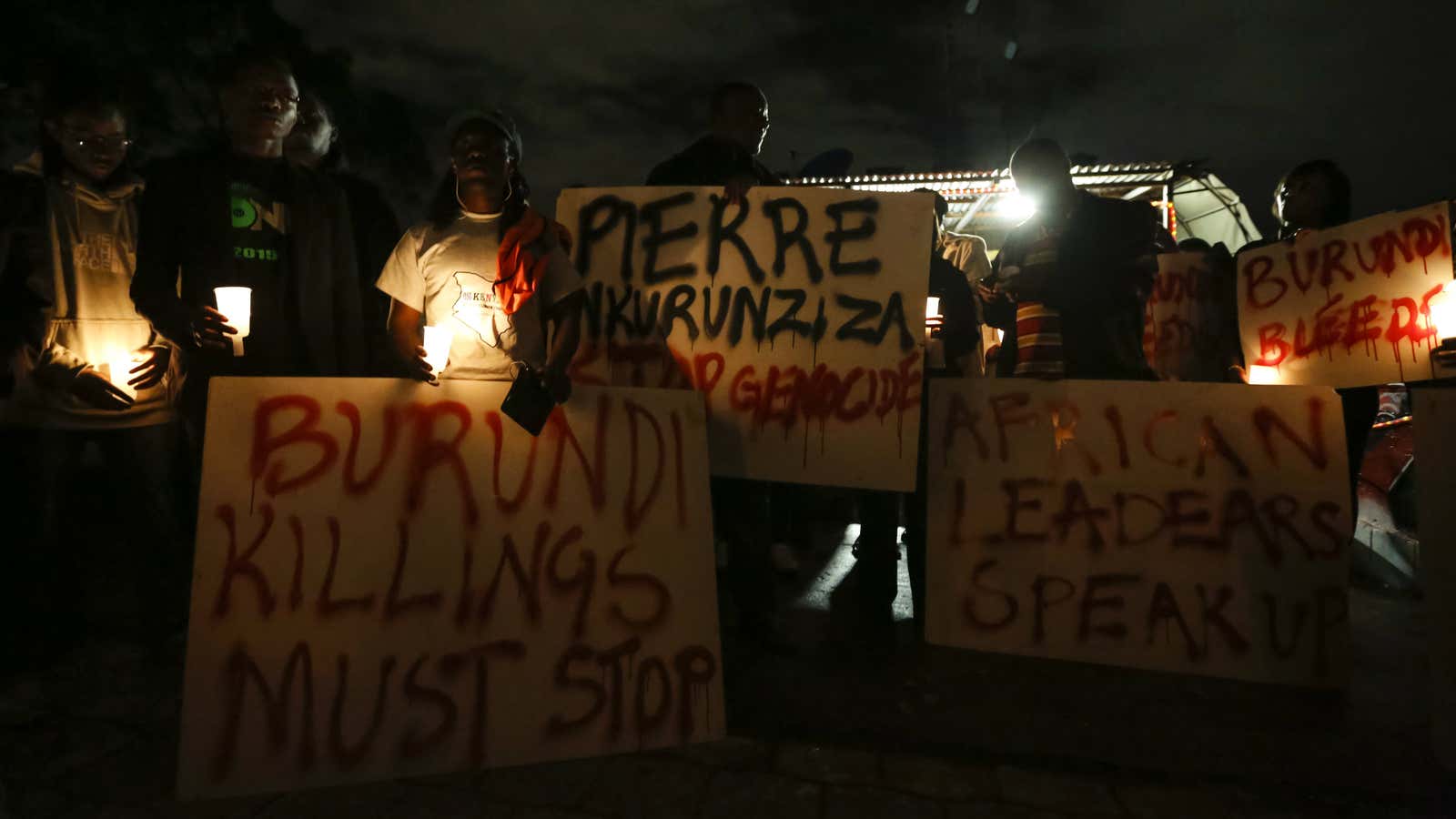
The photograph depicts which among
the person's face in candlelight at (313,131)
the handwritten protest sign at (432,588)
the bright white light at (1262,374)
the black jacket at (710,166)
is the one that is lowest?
the handwritten protest sign at (432,588)

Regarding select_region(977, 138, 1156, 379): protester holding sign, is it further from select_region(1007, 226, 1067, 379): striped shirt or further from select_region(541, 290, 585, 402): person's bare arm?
select_region(541, 290, 585, 402): person's bare arm

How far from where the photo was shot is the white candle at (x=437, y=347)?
2.32 meters

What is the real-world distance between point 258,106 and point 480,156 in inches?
35.7

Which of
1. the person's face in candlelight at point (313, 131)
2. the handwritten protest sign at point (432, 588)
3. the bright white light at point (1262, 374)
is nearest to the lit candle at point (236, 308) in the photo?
the handwritten protest sign at point (432, 588)

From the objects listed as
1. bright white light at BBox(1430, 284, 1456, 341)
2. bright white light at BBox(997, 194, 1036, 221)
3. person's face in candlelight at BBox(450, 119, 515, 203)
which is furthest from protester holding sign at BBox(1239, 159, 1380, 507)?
bright white light at BBox(997, 194, 1036, 221)

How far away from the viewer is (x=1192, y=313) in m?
4.82

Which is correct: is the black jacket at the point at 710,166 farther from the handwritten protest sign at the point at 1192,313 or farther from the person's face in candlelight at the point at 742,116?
the handwritten protest sign at the point at 1192,313

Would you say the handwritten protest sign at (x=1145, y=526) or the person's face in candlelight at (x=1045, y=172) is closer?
the handwritten protest sign at (x=1145, y=526)

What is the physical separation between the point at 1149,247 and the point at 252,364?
367cm

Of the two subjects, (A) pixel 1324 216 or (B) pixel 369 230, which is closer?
(B) pixel 369 230

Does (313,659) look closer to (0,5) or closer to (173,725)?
(173,725)

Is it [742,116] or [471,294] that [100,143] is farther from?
[742,116]

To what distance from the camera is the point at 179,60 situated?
8117 millimetres

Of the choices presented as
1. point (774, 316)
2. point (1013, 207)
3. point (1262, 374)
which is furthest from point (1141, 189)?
point (774, 316)
